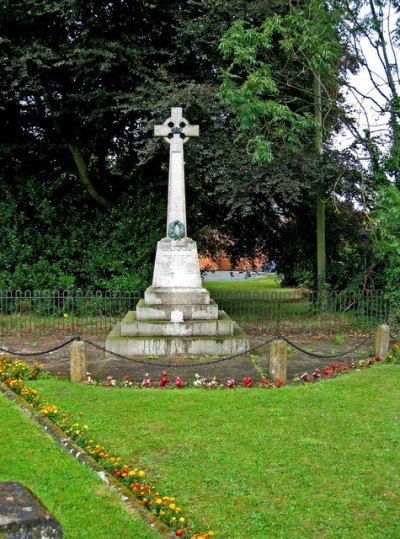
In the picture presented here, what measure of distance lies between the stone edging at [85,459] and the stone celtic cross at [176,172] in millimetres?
5305

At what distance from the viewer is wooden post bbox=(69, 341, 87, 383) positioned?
922 cm

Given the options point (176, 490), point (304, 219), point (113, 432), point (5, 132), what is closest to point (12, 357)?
point (113, 432)

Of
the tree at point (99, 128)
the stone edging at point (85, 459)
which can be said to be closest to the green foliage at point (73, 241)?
the tree at point (99, 128)

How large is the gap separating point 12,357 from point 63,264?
7.24 metres

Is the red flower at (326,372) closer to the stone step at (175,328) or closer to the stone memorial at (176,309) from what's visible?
the stone memorial at (176,309)

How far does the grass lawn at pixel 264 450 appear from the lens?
15.9 ft

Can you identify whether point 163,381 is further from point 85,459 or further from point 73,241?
point 73,241

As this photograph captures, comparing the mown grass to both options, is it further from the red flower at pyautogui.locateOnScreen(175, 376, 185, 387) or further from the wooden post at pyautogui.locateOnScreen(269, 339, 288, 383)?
the wooden post at pyautogui.locateOnScreen(269, 339, 288, 383)

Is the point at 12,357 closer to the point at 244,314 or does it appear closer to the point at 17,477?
the point at 17,477

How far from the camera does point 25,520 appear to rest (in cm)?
271

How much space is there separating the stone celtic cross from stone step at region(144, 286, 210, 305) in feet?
3.88

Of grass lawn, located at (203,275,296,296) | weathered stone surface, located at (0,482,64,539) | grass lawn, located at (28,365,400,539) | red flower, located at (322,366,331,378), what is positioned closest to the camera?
weathered stone surface, located at (0,482,64,539)

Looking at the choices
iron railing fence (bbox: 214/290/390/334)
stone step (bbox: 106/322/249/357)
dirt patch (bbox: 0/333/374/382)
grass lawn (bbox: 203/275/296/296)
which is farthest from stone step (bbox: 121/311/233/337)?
grass lawn (bbox: 203/275/296/296)

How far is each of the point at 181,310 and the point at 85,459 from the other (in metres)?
6.21
